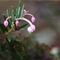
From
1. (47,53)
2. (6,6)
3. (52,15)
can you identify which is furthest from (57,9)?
(47,53)

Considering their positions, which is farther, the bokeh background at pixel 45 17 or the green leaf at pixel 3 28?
the bokeh background at pixel 45 17

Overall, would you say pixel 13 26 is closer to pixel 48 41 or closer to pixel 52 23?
pixel 48 41

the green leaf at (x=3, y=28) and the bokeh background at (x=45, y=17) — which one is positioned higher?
the green leaf at (x=3, y=28)

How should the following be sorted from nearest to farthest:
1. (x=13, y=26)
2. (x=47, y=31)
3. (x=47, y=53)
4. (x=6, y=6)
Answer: (x=13, y=26) < (x=47, y=53) < (x=47, y=31) < (x=6, y=6)

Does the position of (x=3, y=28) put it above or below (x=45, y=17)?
above

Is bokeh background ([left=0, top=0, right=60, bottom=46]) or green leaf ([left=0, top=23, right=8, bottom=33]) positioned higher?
green leaf ([left=0, top=23, right=8, bottom=33])

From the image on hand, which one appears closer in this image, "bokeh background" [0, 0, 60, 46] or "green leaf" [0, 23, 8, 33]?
"green leaf" [0, 23, 8, 33]

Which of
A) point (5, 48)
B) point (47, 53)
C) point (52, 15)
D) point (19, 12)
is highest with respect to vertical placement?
point (19, 12)

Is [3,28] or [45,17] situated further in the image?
[45,17]
